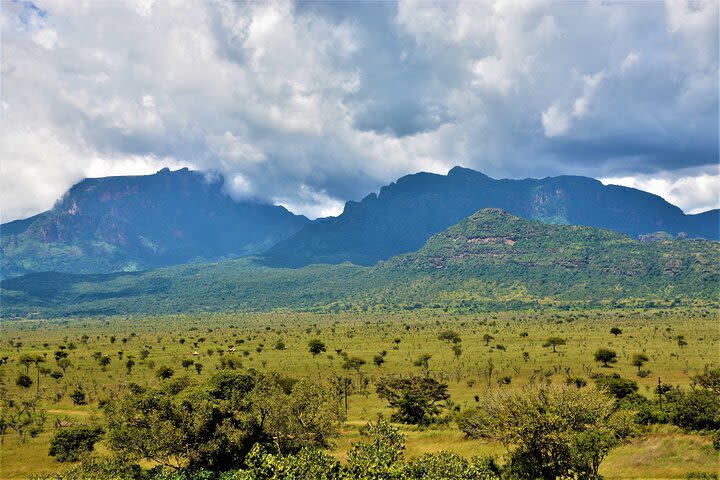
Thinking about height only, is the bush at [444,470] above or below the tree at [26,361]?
above

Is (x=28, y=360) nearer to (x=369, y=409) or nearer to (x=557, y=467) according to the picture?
(x=369, y=409)

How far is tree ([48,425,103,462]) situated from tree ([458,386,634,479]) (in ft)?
131

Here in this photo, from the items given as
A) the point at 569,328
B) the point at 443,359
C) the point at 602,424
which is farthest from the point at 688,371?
the point at 569,328

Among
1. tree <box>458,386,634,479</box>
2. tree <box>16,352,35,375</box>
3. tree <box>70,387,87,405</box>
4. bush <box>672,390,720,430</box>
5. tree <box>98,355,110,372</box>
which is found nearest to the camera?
tree <box>458,386,634,479</box>

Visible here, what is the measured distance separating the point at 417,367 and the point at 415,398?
32592mm

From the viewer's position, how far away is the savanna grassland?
44438 millimetres

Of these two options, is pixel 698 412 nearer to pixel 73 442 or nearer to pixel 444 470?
pixel 444 470

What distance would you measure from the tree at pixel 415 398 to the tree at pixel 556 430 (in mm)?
25365

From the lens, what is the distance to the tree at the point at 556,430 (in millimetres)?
29109

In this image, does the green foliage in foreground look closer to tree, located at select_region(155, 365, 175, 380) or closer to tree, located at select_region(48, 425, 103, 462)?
tree, located at select_region(48, 425, 103, 462)

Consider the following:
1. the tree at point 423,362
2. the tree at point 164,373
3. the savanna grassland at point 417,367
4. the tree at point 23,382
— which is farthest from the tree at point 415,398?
the tree at point 23,382

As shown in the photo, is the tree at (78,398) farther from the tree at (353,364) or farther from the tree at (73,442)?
the tree at (353,364)

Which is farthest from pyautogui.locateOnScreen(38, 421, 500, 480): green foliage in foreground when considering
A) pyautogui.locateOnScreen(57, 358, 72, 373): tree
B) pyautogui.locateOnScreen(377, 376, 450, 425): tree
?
pyautogui.locateOnScreen(57, 358, 72, 373): tree

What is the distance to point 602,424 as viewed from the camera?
104 ft
